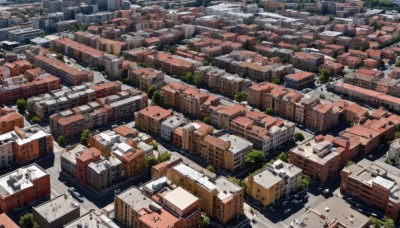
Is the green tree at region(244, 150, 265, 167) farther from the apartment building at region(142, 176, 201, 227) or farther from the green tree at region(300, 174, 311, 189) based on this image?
the apartment building at region(142, 176, 201, 227)

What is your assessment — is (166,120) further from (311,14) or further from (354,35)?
(311,14)

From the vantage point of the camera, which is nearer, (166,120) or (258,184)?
(258,184)

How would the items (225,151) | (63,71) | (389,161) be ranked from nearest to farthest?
(225,151), (389,161), (63,71)

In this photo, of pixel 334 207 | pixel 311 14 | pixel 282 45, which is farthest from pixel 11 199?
pixel 311 14

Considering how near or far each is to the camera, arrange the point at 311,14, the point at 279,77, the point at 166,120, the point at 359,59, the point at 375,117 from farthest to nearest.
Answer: the point at 311,14
the point at 359,59
the point at 279,77
the point at 375,117
the point at 166,120

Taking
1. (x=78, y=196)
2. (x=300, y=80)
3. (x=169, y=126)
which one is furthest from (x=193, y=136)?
(x=300, y=80)

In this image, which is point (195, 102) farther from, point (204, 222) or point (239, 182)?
point (204, 222)

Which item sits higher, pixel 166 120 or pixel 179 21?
pixel 179 21

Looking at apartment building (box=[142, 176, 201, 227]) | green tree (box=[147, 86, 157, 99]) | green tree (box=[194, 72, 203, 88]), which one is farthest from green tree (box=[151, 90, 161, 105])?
apartment building (box=[142, 176, 201, 227])
